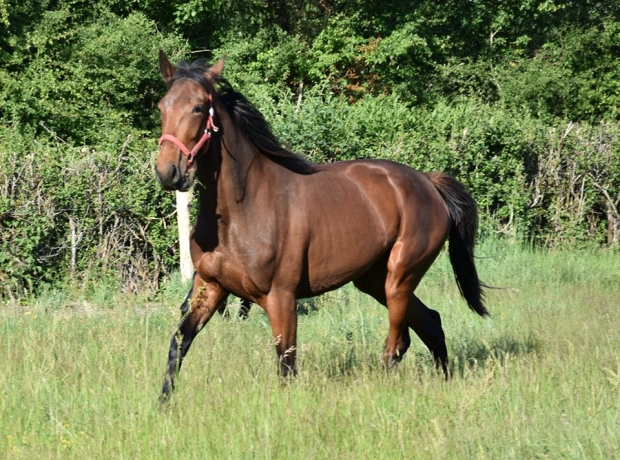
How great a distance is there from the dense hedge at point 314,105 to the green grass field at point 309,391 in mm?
1908

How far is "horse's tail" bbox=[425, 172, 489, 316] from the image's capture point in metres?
7.61

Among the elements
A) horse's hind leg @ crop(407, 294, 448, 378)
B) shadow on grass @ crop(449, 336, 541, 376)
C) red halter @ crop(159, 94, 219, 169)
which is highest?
red halter @ crop(159, 94, 219, 169)

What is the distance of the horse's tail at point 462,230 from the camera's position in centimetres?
761

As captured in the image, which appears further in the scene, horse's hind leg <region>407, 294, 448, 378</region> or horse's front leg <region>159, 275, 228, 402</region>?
horse's hind leg <region>407, 294, 448, 378</region>

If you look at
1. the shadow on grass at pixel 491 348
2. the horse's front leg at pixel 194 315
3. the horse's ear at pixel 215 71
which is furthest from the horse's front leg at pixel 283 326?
the shadow on grass at pixel 491 348

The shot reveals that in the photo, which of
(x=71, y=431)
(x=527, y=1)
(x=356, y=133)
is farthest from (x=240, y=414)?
(x=527, y=1)

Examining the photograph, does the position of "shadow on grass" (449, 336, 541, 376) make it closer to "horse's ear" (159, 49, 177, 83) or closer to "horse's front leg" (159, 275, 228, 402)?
"horse's front leg" (159, 275, 228, 402)

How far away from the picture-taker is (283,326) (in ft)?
19.2

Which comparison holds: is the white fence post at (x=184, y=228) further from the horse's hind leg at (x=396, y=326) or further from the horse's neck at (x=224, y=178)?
the horse's neck at (x=224, y=178)

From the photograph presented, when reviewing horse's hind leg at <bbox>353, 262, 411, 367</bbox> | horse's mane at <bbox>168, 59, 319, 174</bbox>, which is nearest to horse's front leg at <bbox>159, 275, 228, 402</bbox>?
horse's mane at <bbox>168, 59, 319, 174</bbox>

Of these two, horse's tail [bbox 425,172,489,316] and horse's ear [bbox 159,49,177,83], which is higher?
horse's ear [bbox 159,49,177,83]

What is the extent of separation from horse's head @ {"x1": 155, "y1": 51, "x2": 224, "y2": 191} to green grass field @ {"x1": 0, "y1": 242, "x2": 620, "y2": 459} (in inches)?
54.2

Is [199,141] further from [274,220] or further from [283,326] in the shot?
[283,326]

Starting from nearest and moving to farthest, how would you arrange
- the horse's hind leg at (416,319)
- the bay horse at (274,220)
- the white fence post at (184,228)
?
the bay horse at (274,220) → the horse's hind leg at (416,319) → the white fence post at (184,228)
